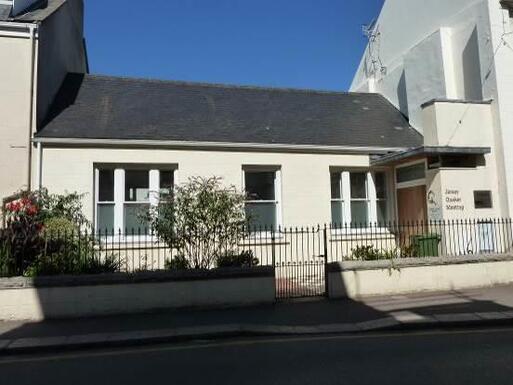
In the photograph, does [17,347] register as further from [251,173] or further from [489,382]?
[251,173]

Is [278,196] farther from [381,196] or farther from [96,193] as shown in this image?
[96,193]

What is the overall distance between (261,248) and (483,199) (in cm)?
648

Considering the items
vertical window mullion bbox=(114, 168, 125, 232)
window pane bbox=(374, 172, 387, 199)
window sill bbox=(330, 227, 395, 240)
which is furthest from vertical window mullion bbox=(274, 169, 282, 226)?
vertical window mullion bbox=(114, 168, 125, 232)

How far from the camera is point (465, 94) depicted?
621 inches

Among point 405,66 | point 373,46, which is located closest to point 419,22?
point 405,66

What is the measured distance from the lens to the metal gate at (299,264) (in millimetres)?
11250

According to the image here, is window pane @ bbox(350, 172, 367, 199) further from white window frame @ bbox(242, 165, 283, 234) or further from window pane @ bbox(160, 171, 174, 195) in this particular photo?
window pane @ bbox(160, 171, 174, 195)

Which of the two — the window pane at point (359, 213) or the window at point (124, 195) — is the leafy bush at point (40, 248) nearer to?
the window at point (124, 195)

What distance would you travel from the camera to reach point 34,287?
9.09 meters

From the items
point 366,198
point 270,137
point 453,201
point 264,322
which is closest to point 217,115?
point 270,137

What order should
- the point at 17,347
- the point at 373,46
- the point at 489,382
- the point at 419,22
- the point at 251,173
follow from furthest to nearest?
the point at 373,46, the point at 419,22, the point at 251,173, the point at 17,347, the point at 489,382

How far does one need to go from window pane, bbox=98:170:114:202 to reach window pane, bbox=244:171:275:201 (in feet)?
12.6

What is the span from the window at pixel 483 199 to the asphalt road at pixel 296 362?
713cm

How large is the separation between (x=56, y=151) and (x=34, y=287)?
5.04m
